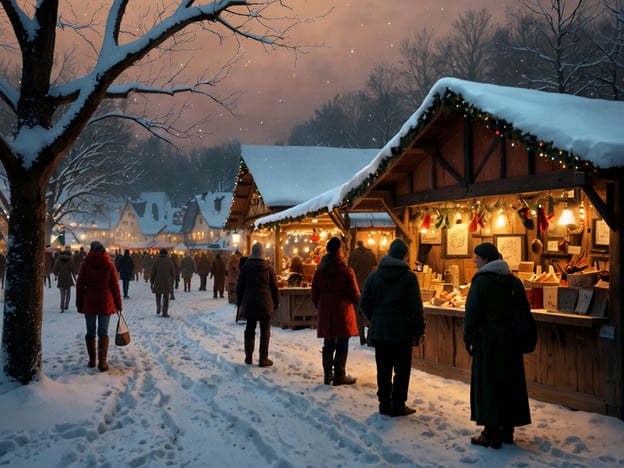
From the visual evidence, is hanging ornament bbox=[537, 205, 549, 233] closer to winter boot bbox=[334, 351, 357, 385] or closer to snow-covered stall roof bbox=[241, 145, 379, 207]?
winter boot bbox=[334, 351, 357, 385]

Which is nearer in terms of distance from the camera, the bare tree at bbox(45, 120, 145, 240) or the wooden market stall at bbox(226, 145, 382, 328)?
the wooden market stall at bbox(226, 145, 382, 328)

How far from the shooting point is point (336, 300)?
8.09m

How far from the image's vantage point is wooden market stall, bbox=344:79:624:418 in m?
6.41

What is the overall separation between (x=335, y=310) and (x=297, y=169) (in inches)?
667

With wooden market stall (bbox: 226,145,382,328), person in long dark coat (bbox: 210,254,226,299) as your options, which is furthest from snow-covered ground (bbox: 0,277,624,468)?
person in long dark coat (bbox: 210,254,226,299)

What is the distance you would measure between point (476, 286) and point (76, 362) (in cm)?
681

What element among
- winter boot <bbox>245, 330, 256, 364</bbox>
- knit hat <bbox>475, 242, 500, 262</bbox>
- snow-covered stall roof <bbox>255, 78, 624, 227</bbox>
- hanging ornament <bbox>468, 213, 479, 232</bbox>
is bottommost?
winter boot <bbox>245, 330, 256, 364</bbox>

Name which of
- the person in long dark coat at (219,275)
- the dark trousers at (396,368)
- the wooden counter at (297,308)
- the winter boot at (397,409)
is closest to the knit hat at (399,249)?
the dark trousers at (396,368)

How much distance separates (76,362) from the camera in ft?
30.8

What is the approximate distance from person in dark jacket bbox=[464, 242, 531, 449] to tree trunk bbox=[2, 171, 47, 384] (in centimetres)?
509

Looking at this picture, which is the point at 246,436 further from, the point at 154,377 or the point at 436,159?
the point at 436,159

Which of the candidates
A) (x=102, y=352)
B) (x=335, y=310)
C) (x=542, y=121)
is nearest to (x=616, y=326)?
(x=542, y=121)

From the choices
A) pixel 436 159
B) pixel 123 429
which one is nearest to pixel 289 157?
pixel 436 159

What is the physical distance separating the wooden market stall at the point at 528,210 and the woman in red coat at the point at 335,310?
1614 millimetres
